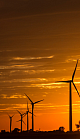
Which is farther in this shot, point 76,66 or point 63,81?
point 63,81

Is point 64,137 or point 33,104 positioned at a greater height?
point 33,104

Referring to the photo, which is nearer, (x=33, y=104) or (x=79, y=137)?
(x=79, y=137)

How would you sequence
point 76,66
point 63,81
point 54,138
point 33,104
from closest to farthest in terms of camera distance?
point 54,138
point 76,66
point 63,81
point 33,104

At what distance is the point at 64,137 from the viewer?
122 meters

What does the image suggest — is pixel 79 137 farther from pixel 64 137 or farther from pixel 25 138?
pixel 25 138

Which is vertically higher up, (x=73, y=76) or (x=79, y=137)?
(x=73, y=76)

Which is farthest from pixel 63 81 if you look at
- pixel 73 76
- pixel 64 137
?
pixel 64 137

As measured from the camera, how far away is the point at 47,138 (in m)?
120

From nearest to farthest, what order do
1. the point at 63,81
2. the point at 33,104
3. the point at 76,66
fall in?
the point at 76,66
the point at 63,81
the point at 33,104

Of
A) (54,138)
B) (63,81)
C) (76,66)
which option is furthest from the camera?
(63,81)

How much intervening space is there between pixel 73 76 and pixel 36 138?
941 inches

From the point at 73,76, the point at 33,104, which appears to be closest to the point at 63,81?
the point at 73,76

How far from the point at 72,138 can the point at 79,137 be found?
2235 millimetres

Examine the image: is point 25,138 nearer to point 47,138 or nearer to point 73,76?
point 47,138
